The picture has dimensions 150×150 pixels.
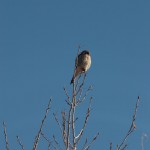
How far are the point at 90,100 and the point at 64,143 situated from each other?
22.3 inches

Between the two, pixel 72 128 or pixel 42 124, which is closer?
pixel 42 124

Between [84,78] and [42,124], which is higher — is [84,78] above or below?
above

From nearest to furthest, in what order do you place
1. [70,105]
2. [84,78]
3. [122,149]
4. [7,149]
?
[7,149], [122,149], [70,105], [84,78]

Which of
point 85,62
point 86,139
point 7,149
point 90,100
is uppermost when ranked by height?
point 85,62

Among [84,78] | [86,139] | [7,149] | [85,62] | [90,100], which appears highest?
[85,62]

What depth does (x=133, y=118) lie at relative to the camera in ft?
16.4

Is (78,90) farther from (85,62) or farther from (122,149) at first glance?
(85,62)

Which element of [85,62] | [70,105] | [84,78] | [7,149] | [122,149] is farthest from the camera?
[85,62]

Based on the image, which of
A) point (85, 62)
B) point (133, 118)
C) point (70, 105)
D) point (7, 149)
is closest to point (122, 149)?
point (133, 118)

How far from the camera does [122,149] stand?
4930 millimetres

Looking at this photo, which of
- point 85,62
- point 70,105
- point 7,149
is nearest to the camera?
point 7,149

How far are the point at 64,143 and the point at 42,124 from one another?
16.1 inches

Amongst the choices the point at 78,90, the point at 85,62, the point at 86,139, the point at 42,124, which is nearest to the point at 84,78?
the point at 78,90

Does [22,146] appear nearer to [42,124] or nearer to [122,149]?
[42,124]
